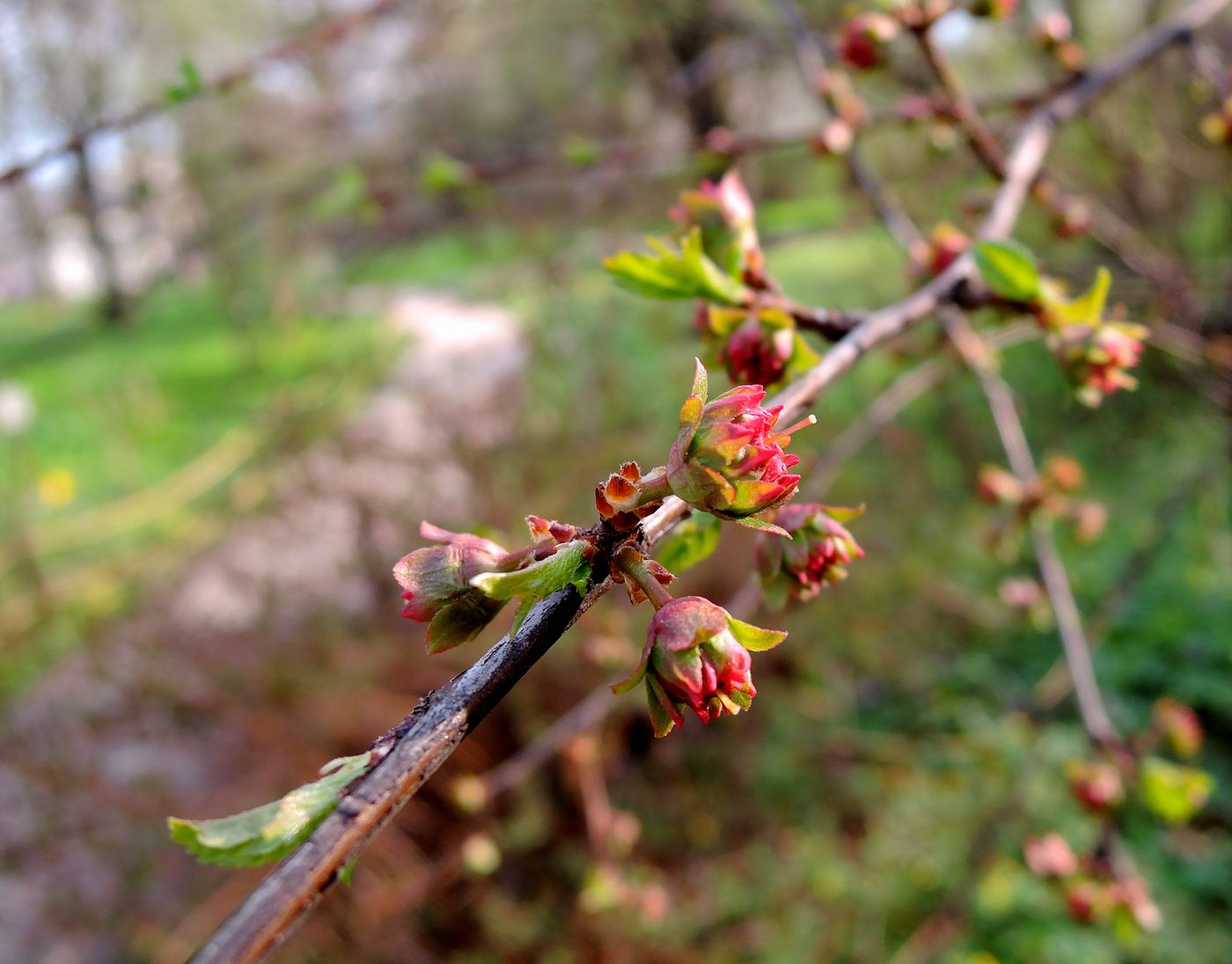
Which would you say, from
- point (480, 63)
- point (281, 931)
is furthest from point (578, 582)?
point (480, 63)

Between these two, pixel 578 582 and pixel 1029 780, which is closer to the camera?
pixel 578 582

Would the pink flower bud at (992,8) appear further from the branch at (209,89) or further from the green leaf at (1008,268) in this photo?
the branch at (209,89)

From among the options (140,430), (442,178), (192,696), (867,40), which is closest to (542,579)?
(867,40)

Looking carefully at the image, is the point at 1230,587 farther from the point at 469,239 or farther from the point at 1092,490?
the point at 469,239

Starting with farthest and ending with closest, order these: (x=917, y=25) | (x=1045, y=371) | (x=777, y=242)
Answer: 1. (x=1045, y=371)
2. (x=777, y=242)
3. (x=917, y=25)

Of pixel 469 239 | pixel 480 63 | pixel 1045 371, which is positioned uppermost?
pixel 480 63

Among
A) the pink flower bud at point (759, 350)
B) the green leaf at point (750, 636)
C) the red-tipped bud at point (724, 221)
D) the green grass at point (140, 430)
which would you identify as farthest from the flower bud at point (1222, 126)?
the green grass at point (140, 430)
